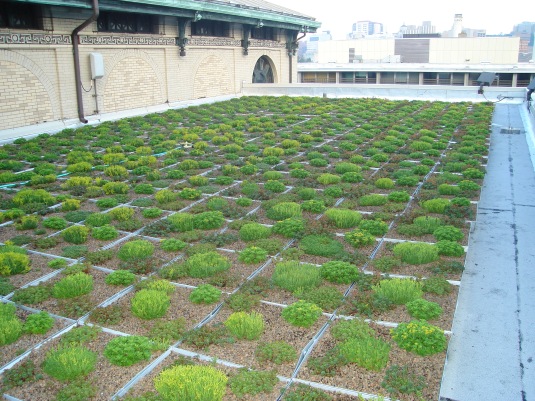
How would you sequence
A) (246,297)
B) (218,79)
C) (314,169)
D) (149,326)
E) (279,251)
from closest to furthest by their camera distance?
(149,326) → (246,297) → (279,251) → (314,169) → (218,79)

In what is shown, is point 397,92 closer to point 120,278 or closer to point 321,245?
point 321,245

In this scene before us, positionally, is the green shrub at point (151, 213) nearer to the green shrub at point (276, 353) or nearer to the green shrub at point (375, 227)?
the green shrub at point (375, 227)

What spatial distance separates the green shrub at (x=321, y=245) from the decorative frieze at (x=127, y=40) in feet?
37.3

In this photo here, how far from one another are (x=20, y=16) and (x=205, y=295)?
11.3 metres

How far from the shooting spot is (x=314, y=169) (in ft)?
32.5

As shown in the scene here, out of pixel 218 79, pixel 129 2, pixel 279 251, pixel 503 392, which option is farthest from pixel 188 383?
pixel 218 79

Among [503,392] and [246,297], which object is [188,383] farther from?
[503,392]

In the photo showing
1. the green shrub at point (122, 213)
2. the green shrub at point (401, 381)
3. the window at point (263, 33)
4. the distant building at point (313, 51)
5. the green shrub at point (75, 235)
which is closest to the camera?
the green shrub at point (401, 381)

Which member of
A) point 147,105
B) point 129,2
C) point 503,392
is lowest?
point 503,392

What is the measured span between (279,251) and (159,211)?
204 centimetres

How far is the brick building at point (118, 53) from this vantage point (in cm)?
1319

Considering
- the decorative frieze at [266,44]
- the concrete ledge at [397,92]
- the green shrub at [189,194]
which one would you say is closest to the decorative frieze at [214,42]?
the decorative frieze at [266,44]

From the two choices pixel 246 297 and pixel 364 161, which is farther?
pixel 364 161

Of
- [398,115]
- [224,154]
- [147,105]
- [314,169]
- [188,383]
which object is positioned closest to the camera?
[188,383]
